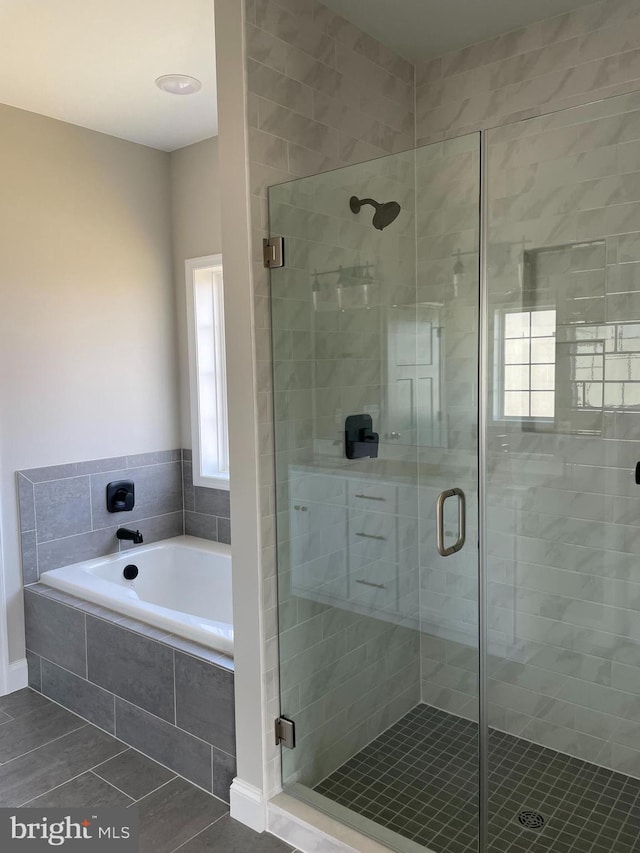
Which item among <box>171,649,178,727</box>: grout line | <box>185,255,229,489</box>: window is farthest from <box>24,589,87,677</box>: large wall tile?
<box>185,255,229,489</box>: window

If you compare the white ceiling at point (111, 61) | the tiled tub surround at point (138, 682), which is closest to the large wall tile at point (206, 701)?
the tiled tub surround at point (138, 682)

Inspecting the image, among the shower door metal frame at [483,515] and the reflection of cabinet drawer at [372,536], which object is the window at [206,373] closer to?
the reflection of cabinet drawer at [372,536]

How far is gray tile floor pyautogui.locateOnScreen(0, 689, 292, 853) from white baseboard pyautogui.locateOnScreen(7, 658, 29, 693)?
0.22 metres

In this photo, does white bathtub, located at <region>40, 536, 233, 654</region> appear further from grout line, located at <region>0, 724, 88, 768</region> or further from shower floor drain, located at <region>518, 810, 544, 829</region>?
shower floor drain, located at <region>518, 810, 544, 829</region>

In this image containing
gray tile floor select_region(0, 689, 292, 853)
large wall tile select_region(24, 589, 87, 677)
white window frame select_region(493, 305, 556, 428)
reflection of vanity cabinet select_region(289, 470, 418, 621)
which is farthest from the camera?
large wall tile select_region(24, 589, 87, 677)

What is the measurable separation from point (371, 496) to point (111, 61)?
2.03m

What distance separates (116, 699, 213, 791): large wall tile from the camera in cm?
240

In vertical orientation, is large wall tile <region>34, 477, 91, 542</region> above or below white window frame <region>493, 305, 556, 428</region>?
below

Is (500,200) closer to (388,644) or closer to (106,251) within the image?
(388,644)

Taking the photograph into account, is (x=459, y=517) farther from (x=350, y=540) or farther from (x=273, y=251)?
(x=273, y=251)

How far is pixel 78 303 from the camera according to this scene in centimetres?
338

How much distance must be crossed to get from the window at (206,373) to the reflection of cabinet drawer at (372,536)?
5.14 ft

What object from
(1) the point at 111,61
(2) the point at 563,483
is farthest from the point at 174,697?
(1) the point at 111,61

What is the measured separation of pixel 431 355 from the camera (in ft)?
6.95
